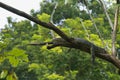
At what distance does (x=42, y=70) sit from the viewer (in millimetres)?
13977

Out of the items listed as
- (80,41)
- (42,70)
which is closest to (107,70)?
(42,70)

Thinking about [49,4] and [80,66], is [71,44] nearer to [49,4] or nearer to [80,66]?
[80,66]

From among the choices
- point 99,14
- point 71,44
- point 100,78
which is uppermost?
point 71,44

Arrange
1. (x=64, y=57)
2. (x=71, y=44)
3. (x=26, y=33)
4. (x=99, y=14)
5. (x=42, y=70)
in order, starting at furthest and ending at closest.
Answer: (x=26, y=33) < (x=99, y=14) < (x=42, y=70) < (x=64, y=57) < (x=71, y=44)

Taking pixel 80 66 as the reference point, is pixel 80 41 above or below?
above

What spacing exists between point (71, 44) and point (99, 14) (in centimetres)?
1718

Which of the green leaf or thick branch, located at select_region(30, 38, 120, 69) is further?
thick branch, located at select_region(30, 38, 120, 69)

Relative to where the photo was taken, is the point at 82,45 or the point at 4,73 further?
the point at 82,45

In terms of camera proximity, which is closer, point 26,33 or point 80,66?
point 80,66

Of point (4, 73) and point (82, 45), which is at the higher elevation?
point (4, 73)

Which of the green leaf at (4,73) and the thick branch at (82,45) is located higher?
the green leaf at (4,73)

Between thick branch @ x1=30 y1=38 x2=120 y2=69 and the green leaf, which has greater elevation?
the green leaf

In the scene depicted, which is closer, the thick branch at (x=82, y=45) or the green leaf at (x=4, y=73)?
the green leaf at (x=4, y=73)

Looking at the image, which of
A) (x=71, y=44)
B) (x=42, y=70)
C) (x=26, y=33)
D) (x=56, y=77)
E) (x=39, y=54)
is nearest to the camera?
(x=71, y=44)
